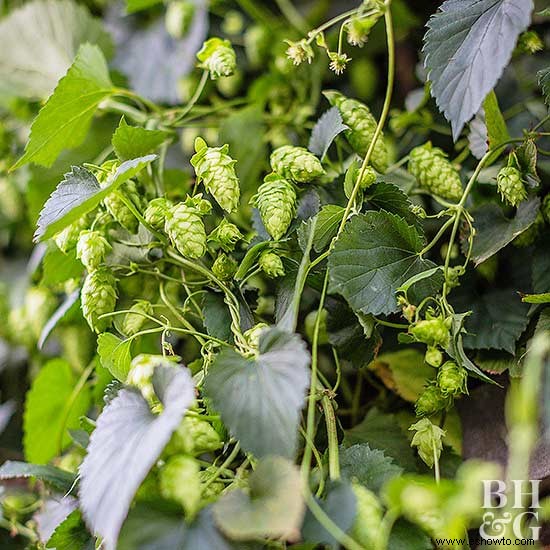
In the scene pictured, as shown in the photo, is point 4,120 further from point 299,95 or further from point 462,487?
point 462,487

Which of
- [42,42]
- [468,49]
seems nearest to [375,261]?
[468,49]

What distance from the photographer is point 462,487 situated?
1.31 feet

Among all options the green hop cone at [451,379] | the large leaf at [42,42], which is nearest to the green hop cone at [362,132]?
the green hop cone at [451,379]

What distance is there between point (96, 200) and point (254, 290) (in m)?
0.18

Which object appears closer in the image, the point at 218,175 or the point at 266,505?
the point at 266,505

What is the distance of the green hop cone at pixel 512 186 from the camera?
0.62 meters

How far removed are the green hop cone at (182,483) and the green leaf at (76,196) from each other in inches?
7.9

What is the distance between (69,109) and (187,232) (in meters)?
0.24

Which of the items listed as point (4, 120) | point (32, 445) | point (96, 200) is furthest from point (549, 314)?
point (4, 120)

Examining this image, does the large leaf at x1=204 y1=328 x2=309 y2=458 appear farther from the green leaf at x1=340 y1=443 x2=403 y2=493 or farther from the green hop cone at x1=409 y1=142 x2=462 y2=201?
the green hop cone at x1=409 y1=142 x2=462 y2=201

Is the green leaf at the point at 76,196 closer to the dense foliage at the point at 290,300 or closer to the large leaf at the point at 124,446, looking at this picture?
the dense foliage at the point at 290,300

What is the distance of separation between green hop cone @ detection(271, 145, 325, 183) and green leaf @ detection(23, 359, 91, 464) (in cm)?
36

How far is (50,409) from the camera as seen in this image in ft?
2.80

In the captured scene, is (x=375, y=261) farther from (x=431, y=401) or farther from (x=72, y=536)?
(x=72, y=536)
